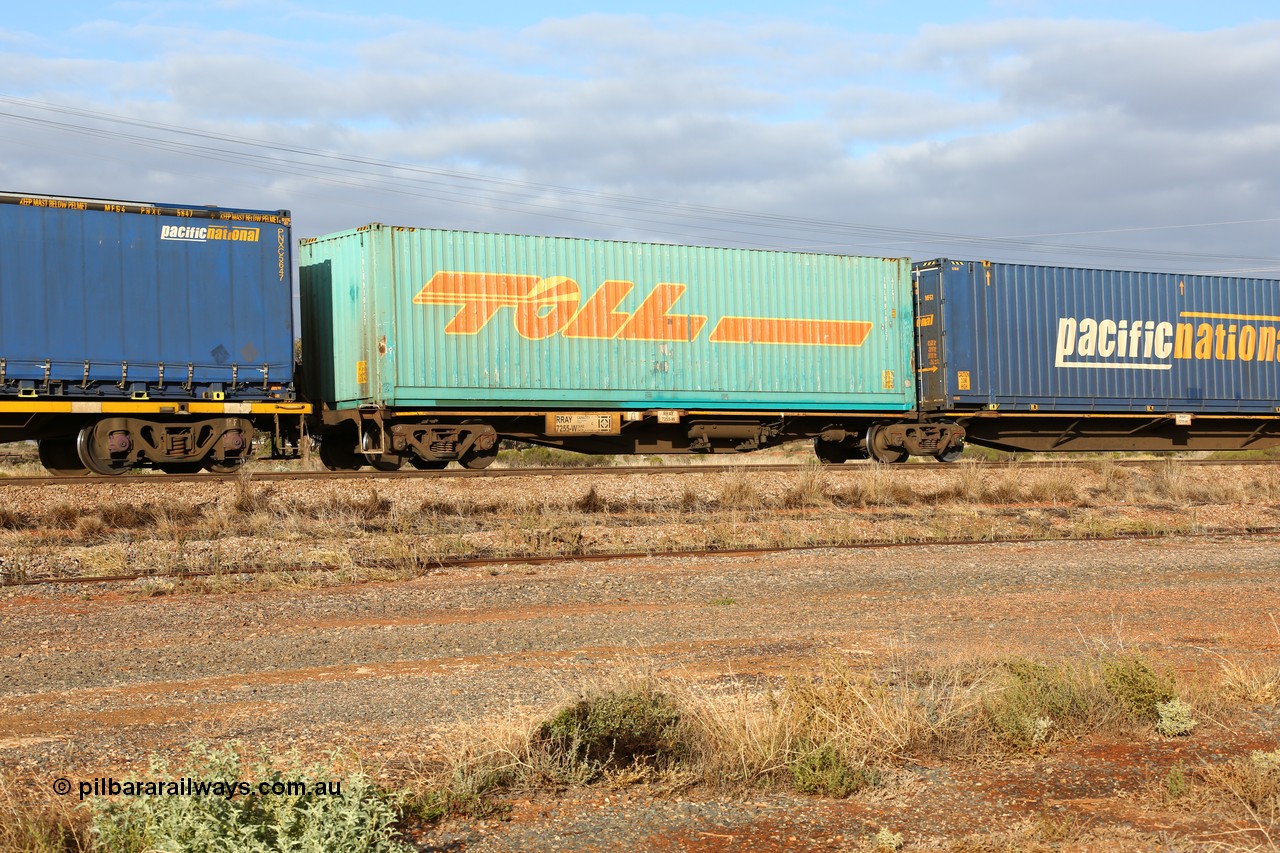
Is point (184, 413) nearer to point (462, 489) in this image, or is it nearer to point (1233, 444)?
point (462, 489)

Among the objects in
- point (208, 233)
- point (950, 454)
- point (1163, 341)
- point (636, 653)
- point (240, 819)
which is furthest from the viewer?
point (1163, 341)

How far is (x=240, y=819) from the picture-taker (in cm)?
Result: 384

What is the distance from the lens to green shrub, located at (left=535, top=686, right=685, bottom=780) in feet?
16.6

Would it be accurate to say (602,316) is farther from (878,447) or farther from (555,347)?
(878,447)

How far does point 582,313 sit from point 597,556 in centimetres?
605

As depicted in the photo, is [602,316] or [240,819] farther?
[602,316]

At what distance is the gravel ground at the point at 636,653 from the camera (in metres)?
4.61

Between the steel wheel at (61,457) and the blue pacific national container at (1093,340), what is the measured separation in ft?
45.4

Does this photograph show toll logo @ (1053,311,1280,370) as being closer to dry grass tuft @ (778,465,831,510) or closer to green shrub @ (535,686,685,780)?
dry grass tuft @ (778,465,831,510)

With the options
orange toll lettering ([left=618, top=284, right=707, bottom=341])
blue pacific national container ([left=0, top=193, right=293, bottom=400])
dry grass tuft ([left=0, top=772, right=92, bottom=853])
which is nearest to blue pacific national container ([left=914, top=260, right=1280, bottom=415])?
orange toll lettering ([left=618, top=284, right=707, bottom=341])

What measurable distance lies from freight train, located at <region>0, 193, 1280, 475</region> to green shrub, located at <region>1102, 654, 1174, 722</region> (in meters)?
12.0

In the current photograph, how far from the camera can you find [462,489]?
49.8 feet

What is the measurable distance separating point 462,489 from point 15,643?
7.68m

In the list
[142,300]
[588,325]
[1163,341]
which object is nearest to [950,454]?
[1163,341]
